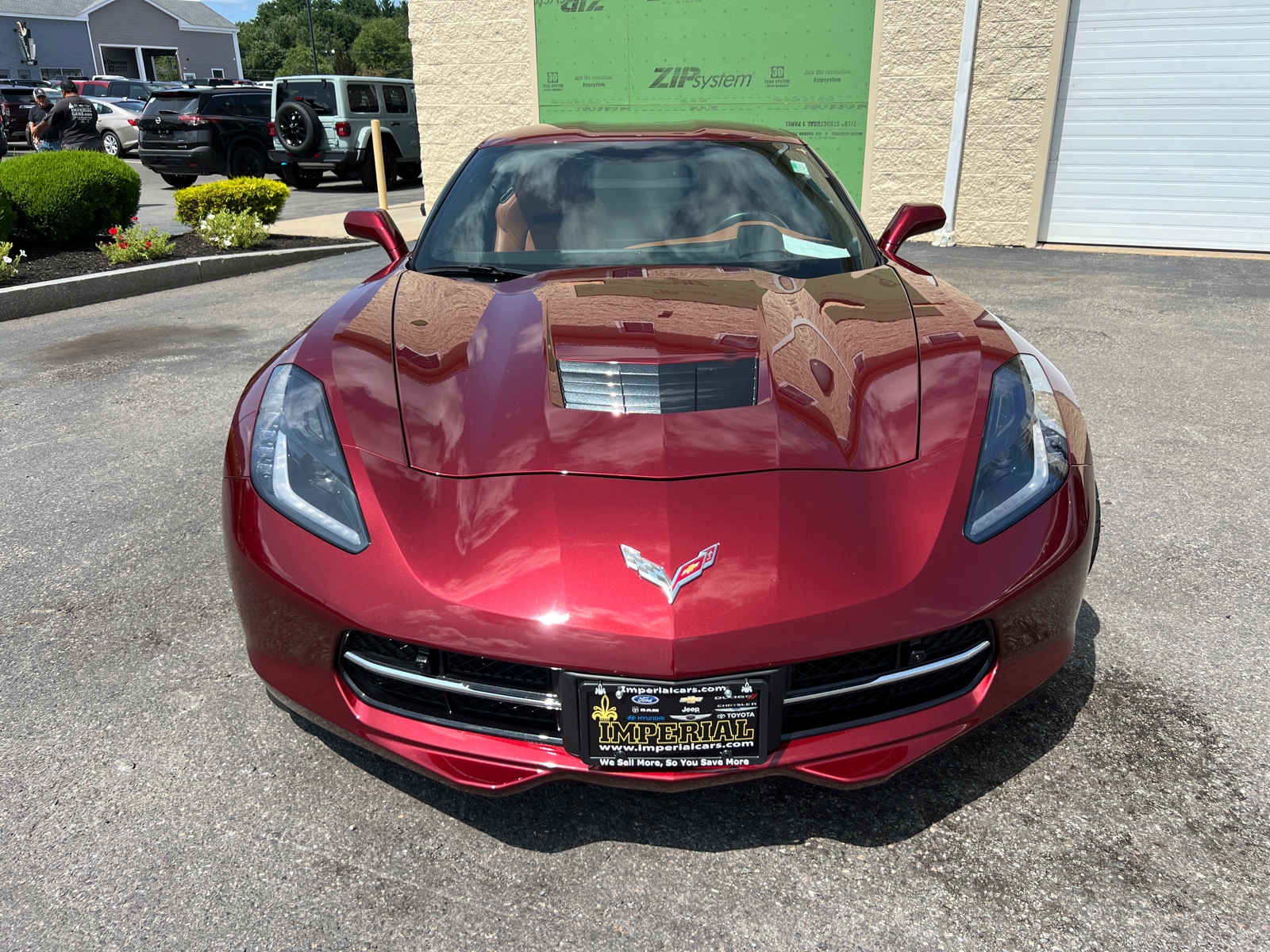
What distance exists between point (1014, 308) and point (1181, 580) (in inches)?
181

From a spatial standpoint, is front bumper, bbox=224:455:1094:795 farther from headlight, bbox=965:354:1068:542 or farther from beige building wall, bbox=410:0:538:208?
beige building wall, bbox=410:0:538:208

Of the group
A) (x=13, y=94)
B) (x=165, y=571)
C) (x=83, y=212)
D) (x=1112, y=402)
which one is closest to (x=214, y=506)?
(x=165, y=571)

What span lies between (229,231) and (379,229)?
23.2 feet

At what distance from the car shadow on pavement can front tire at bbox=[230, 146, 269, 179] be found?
1677cm

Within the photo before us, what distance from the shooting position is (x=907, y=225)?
325cm

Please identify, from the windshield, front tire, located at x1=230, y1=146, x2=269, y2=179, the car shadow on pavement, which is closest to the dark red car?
the car shadow on pavement

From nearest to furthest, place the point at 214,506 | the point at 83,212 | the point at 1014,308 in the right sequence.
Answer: the point at 214,506 → the point at 1014,308 → the point at 83,212

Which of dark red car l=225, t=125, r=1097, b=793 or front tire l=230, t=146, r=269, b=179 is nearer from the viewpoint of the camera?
dark red car l=225, t=125, r=1097, b=793

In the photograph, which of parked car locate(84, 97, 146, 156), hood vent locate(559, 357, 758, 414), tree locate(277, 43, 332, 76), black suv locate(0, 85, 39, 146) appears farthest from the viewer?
tree locate(277, 43, 332, 76)

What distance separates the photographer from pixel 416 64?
1202 centimetres

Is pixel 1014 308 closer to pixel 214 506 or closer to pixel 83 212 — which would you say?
pixel 214 506

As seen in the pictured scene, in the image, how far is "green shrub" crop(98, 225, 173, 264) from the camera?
838cm

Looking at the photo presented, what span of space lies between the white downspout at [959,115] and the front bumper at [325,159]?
1067cm

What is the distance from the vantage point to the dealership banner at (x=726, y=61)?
10.3 metres
